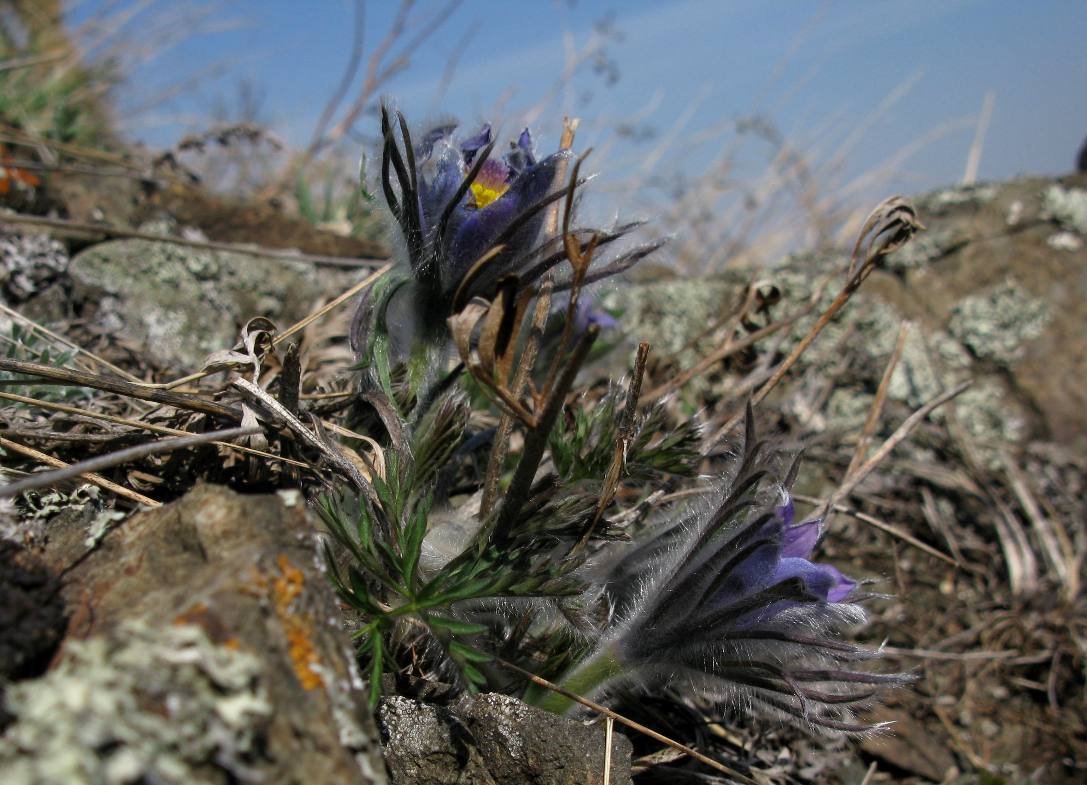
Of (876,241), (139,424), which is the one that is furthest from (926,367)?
(139,424)

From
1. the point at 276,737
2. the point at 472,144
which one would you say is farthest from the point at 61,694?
the point at 472,144

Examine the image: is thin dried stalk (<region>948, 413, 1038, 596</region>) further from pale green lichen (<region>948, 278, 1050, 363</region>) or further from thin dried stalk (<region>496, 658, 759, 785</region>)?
thin dried stalk (<region>496, 658, 759, 785</region>)

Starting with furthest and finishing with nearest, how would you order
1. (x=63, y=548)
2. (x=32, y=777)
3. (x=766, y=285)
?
(x=766, y=285), (x=63, y=548), (x=32, y=777)

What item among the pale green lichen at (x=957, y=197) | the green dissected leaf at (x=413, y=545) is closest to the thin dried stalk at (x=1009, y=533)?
the pale green lichen at (x=957, y=197)

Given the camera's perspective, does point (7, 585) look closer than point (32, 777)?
No

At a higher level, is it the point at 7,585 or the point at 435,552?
the point at 435,552

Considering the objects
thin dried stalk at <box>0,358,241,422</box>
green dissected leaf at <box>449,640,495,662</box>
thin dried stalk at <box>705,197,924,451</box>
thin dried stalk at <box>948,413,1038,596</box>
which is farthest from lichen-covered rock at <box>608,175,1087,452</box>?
green dissected leaf at <box>449,640,495,662</box>

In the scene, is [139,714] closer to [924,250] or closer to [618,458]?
[618,458]

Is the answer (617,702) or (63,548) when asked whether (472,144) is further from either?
(617,702)
